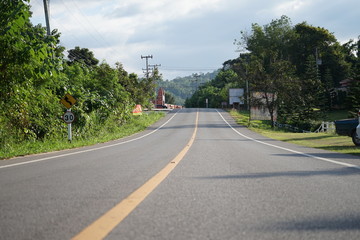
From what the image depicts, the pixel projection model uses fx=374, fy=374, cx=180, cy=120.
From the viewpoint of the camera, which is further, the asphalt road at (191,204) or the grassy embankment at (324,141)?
the grassy embankment at (324,141)

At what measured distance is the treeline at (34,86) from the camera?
1136 cm

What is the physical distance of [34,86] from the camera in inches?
697

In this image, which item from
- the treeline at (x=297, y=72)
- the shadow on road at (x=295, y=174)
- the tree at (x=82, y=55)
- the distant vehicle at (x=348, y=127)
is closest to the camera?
the shadow on road at (x=295, y=174)

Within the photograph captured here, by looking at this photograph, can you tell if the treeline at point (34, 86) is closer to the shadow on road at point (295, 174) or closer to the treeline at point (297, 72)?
the shadow on road at point (295, 174)

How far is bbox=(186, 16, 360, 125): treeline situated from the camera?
45781 mm

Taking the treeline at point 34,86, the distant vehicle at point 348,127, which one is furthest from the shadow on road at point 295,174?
the distant vehicle at point 348,127

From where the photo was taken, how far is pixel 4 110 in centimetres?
1492

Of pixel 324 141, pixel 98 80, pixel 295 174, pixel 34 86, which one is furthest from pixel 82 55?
pixel 295 174

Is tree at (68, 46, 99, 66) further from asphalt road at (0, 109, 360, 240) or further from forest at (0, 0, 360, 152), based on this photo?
asphalt road at (0, 109, 360, 240)

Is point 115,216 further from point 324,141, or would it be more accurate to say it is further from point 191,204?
point 324,141

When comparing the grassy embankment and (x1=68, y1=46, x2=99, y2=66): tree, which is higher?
(x1=68, y1=46, x2=99, y2=66): tree

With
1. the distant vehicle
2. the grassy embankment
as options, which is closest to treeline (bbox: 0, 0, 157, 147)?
the grassy embankment

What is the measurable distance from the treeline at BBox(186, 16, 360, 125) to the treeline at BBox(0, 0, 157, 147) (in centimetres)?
2145

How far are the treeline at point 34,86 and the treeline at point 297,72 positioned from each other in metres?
21.5
